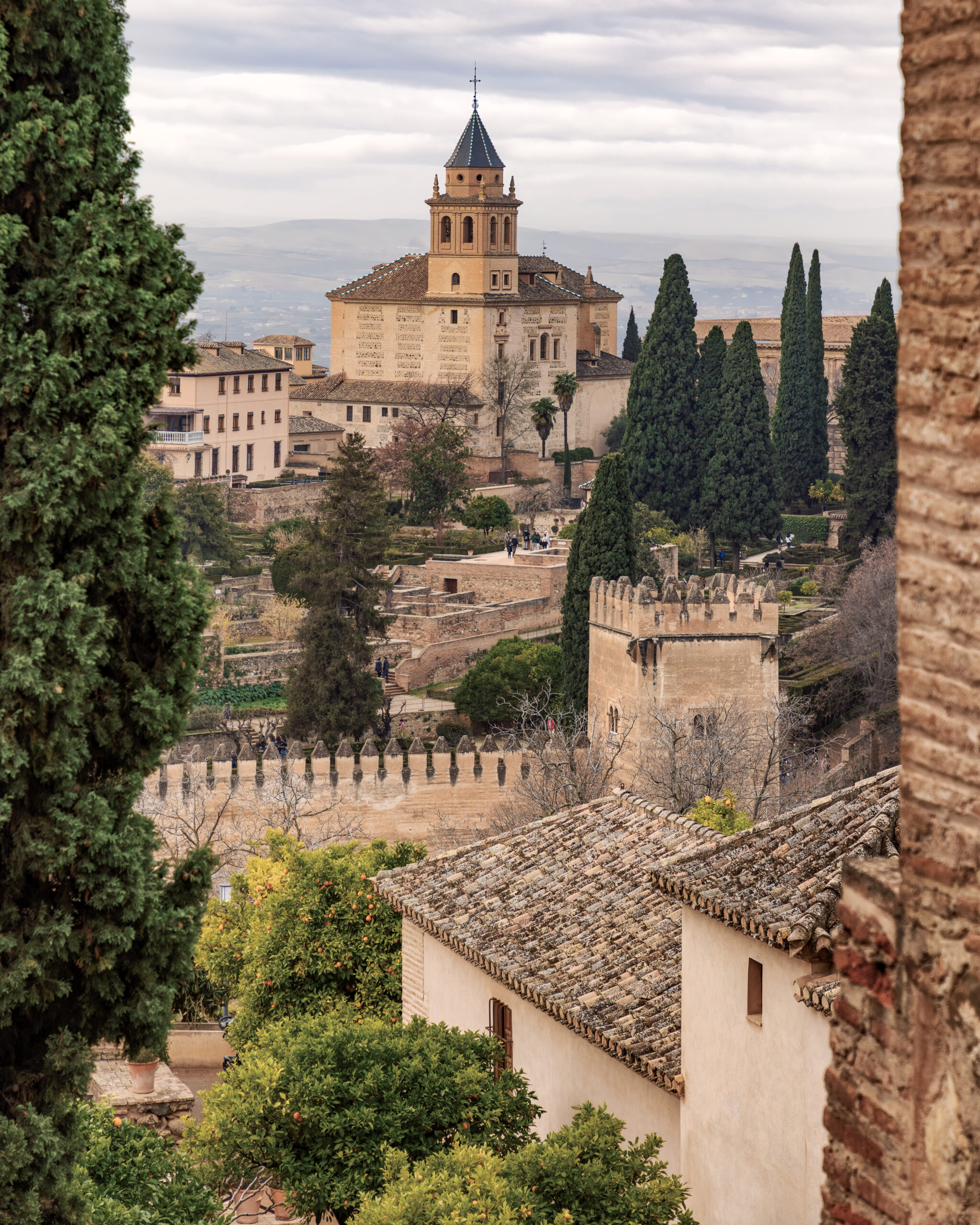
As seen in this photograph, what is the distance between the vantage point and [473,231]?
77.8 m

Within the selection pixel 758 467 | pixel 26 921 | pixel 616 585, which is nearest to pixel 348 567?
pixel 616 585

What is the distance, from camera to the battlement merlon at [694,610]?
33906mm

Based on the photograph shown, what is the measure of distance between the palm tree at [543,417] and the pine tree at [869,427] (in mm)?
20878

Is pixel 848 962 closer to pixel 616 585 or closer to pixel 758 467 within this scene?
pixel 616 585

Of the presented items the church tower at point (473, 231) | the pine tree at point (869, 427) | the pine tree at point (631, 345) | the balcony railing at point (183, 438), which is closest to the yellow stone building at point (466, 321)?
the church tower at point (473, 231)

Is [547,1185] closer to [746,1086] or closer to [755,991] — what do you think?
[746,1086]

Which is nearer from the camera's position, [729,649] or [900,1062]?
[900,1062]

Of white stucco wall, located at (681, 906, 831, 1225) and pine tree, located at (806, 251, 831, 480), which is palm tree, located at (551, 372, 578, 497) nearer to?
pine tree, located at (806, 251, 831, 480)

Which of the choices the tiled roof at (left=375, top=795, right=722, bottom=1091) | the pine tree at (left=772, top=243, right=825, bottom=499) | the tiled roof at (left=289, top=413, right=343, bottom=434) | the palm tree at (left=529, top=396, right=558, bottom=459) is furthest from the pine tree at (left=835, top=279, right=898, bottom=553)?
the tiled roof at (left=375, top=795, right=722, bottom=1091)

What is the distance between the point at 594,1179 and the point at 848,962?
7.08m

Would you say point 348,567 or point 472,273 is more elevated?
point 472,273

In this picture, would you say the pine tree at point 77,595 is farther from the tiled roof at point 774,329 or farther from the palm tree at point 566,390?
the tiled roof at point 774,329

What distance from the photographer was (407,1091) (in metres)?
11.6

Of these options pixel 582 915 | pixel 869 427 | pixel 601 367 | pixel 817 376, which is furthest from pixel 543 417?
pixel 582 915
